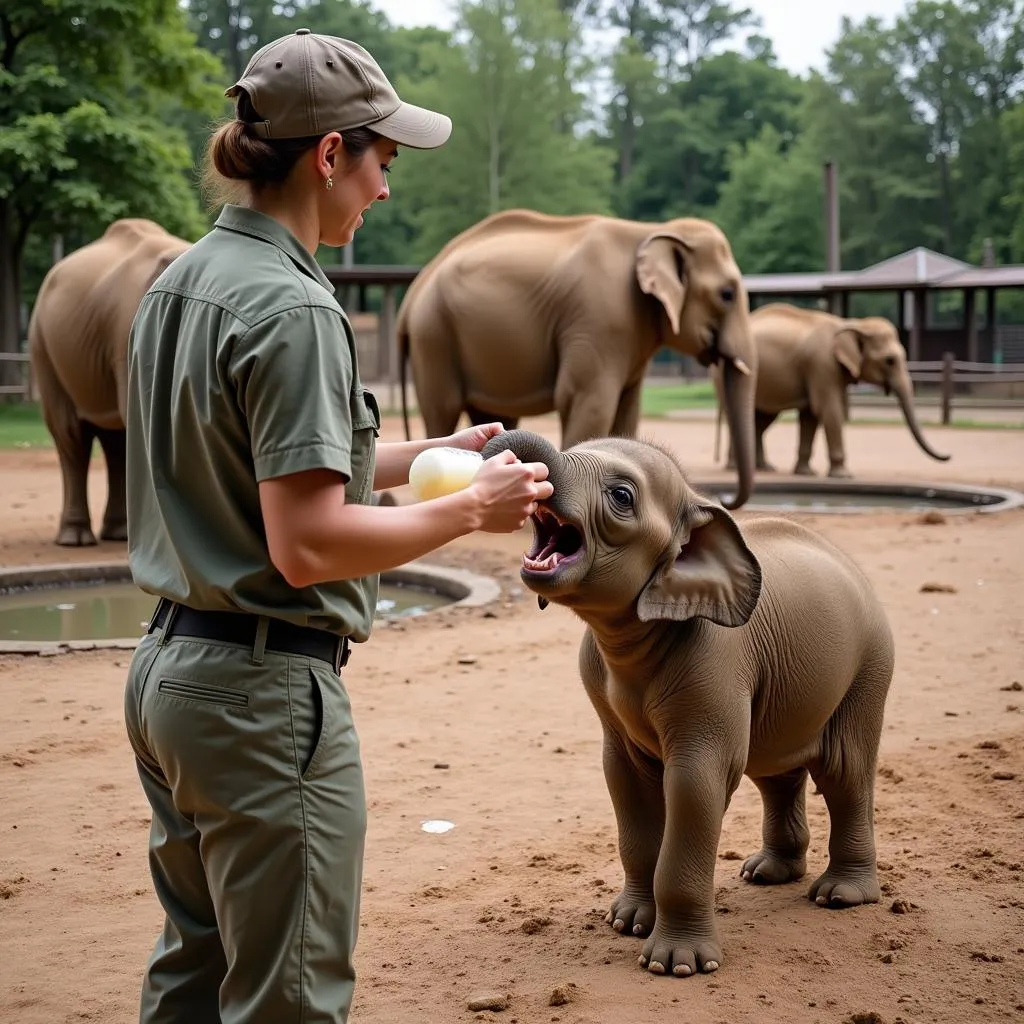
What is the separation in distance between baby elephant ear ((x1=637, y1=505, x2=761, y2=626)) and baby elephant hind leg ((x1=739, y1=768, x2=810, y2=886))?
904 mm

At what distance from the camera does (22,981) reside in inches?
141

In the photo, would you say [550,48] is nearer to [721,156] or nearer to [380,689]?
[721,156]

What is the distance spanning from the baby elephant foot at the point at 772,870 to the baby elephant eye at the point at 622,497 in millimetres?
1401

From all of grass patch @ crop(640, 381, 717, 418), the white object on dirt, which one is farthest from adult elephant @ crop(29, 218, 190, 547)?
grass patch @ crop(640, 381, 717, 418)

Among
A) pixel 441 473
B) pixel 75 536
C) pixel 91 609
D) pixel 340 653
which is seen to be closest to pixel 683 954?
pixel 340 653

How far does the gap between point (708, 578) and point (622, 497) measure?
318mm

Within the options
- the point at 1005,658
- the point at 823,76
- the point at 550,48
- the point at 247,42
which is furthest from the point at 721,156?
the point at 1005,658

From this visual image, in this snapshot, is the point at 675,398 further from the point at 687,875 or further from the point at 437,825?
the point at 687,875

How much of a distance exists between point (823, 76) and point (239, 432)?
62.8 meters

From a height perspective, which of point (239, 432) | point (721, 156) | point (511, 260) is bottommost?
point (239, 432)

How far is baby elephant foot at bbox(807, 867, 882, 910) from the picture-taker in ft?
12.9

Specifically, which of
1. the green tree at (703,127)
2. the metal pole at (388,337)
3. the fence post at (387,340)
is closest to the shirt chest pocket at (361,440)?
the metal pole at (388,337)

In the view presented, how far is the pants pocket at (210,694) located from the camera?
245 cm

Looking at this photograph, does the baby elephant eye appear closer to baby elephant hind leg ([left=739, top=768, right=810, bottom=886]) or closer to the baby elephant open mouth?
the baby elephant open mouth
